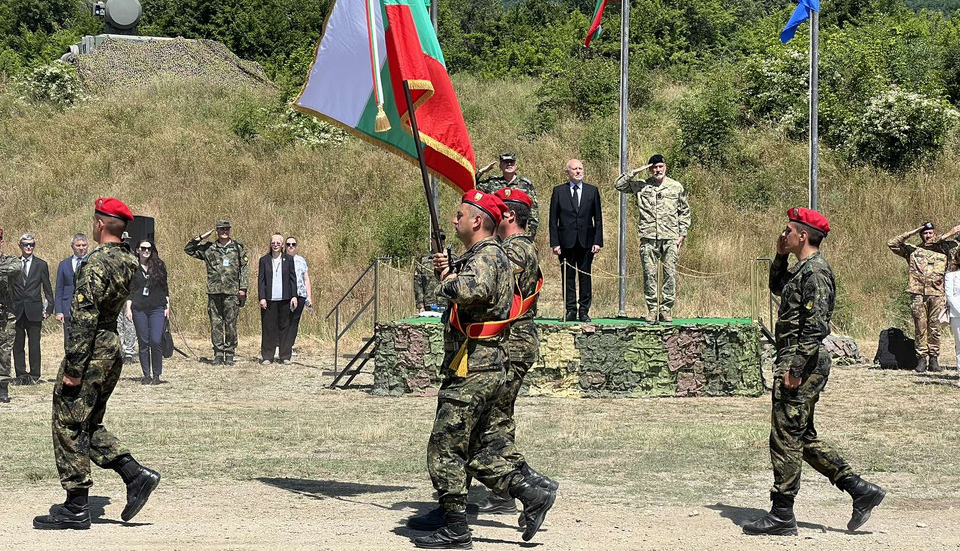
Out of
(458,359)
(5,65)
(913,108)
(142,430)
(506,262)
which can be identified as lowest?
(142,430)

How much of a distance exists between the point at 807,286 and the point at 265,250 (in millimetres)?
19269

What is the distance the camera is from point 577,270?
15.4 meters

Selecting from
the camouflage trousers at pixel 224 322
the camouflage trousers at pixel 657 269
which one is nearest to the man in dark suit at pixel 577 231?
the camouflage trousers at pixel 657 269

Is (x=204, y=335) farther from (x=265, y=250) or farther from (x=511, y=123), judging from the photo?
(x=511, y=123)

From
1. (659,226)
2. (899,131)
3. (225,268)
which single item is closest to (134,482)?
(659,226)

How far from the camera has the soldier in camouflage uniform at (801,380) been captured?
7629mm

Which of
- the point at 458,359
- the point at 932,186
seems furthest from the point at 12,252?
the point at 458,359

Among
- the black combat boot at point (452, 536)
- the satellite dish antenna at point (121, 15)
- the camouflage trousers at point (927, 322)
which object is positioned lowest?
the black combat boot at point (452, 536)

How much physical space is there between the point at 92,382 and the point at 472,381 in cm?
237

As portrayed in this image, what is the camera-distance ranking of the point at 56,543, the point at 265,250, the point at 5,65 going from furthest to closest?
the point at 5,65
the point at 265,250
the point at 56,543

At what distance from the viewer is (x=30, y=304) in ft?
52.4

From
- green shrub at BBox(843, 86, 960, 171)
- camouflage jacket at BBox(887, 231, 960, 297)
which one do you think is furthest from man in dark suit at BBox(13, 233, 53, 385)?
green shrub at BBox(843, 86, 960, 171)

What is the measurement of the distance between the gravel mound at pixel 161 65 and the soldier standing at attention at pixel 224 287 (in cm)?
1723

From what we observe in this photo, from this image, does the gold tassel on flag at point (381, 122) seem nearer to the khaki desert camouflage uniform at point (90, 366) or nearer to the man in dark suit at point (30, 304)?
the khaki desert camouflage uniform at point (90, 366)
